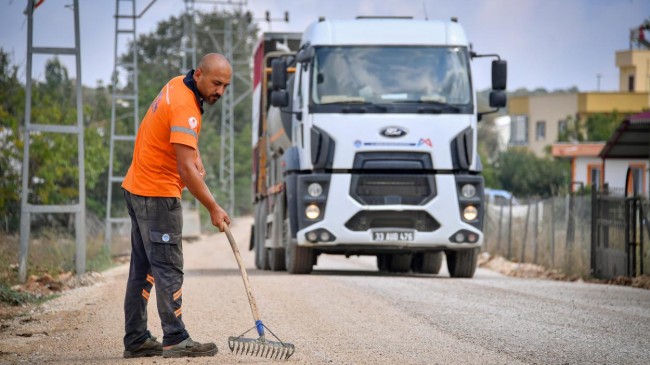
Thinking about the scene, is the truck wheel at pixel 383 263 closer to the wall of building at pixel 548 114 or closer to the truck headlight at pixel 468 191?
the truck headlight at pixel 468 191

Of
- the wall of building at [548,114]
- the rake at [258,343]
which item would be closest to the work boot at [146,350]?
the rake at [258,343]

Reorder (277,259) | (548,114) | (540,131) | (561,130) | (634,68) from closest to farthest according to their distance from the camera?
(277,259) → (634,68) → (561,130) → (548,114) → (540,131)

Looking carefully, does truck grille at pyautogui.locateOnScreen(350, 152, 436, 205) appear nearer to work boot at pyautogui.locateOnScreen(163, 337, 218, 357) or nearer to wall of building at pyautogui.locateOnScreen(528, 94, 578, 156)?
work boot at pyautogui.locateOnScreen(163, 337, 218, 357)

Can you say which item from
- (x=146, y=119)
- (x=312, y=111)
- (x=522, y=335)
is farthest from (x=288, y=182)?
(x=146, y=119)

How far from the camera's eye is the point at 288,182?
755 inches

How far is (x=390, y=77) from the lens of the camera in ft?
61.3

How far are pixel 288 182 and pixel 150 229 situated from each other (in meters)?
10.4

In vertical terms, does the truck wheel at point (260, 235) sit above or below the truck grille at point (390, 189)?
→ below

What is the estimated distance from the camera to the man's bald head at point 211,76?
346 inches

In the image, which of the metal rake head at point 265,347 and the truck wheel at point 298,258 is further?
the truck wheel at point 298,258

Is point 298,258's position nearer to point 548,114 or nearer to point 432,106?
point 432,106

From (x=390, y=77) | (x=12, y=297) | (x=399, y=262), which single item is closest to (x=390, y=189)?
(x=390, y=77)

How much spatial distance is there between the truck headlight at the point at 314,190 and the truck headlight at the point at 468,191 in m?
2.08

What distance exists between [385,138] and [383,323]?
23.3 feet
